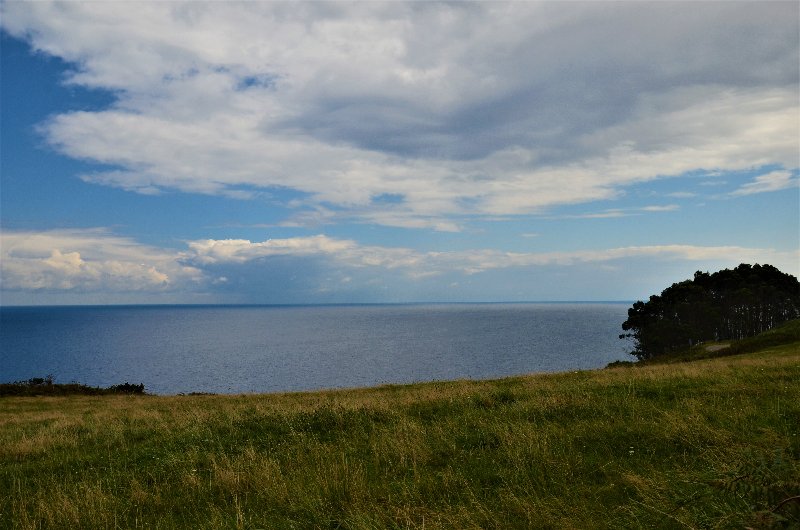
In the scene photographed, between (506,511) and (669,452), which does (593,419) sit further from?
(506,511)

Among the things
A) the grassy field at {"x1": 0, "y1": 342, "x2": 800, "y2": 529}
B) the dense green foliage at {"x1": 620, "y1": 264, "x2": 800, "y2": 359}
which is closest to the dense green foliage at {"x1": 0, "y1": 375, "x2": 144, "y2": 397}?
the grassy field at {"x1": 0, "y1": 342, "x2": 800, "y2": 529}

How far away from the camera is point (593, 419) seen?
11.0 metres

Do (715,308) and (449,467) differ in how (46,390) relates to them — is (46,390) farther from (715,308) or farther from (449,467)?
(715,308)

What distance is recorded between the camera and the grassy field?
6254mm

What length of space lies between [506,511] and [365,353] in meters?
118

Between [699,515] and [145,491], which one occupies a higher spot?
[699,515]

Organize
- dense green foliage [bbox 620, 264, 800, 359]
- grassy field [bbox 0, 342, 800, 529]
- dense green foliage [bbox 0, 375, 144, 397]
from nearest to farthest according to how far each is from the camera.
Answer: grassy field [bbox 0, 342, 800, 529]
dense green foliage [bbox 0, 375, 144, 397]
dense green foliage [bbox 620, 264, 800, 359]

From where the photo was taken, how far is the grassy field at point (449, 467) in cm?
625

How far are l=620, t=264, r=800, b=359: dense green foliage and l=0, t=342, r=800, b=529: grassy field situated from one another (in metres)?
76.4

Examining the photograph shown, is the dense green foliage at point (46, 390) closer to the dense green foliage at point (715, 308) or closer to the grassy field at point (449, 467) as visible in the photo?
the grassy field at point (449, 467)

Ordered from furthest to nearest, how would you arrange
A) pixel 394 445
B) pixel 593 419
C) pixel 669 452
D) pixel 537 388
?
pixel 537 388, pixel 593 419, pixel 394 445, pixel 669 452

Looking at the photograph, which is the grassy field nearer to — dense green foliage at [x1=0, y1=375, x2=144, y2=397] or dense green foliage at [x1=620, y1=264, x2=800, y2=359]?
dense green foliage at [x1=0, y1=375, x2=144, y2=397]

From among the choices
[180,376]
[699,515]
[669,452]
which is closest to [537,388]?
[669,452]

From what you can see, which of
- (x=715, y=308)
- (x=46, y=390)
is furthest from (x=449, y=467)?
(x=715, y=308)
